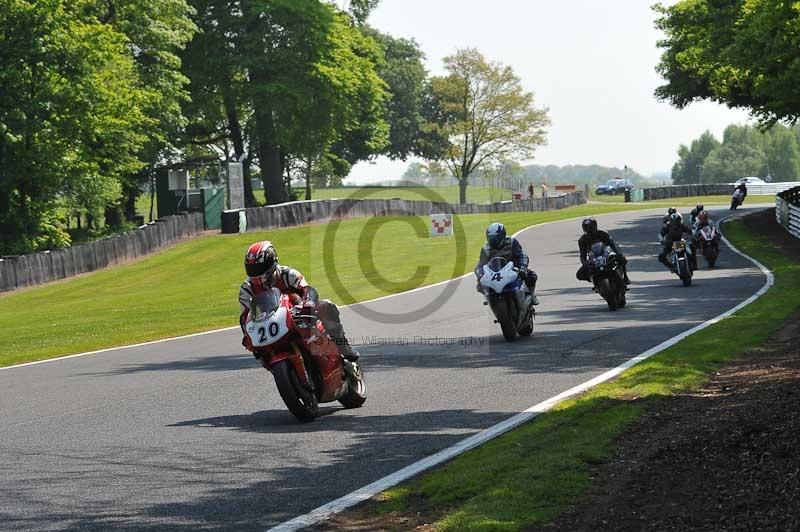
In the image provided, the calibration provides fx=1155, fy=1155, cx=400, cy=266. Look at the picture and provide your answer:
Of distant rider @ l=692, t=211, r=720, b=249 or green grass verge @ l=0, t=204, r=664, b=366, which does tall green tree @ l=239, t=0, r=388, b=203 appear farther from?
distant rider @ l=692, t=211, r=720, b=249

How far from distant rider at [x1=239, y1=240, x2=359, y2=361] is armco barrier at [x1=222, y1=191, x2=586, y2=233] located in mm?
39269

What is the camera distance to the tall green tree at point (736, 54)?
118ft

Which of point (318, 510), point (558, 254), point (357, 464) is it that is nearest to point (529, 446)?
point (357, 464)

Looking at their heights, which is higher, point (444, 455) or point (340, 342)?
point (340, 342)

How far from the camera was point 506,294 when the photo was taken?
15453 millimetres

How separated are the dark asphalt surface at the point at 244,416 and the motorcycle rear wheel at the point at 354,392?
16 centimetres

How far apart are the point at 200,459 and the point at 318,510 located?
196 cm

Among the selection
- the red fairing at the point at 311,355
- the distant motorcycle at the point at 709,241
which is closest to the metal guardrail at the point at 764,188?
the distant motorcycle at the point at 709,241

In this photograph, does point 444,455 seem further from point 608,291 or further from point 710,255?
point 710,255

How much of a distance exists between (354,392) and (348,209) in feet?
154

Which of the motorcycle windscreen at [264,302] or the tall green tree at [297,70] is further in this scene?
the tall green tree at [297,70]

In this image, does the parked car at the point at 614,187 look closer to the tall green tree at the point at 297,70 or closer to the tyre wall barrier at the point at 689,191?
the tyre wall barrier at the point at 689,191

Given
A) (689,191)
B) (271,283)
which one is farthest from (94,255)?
(689,191)

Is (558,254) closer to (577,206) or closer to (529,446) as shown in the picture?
(529,446)
